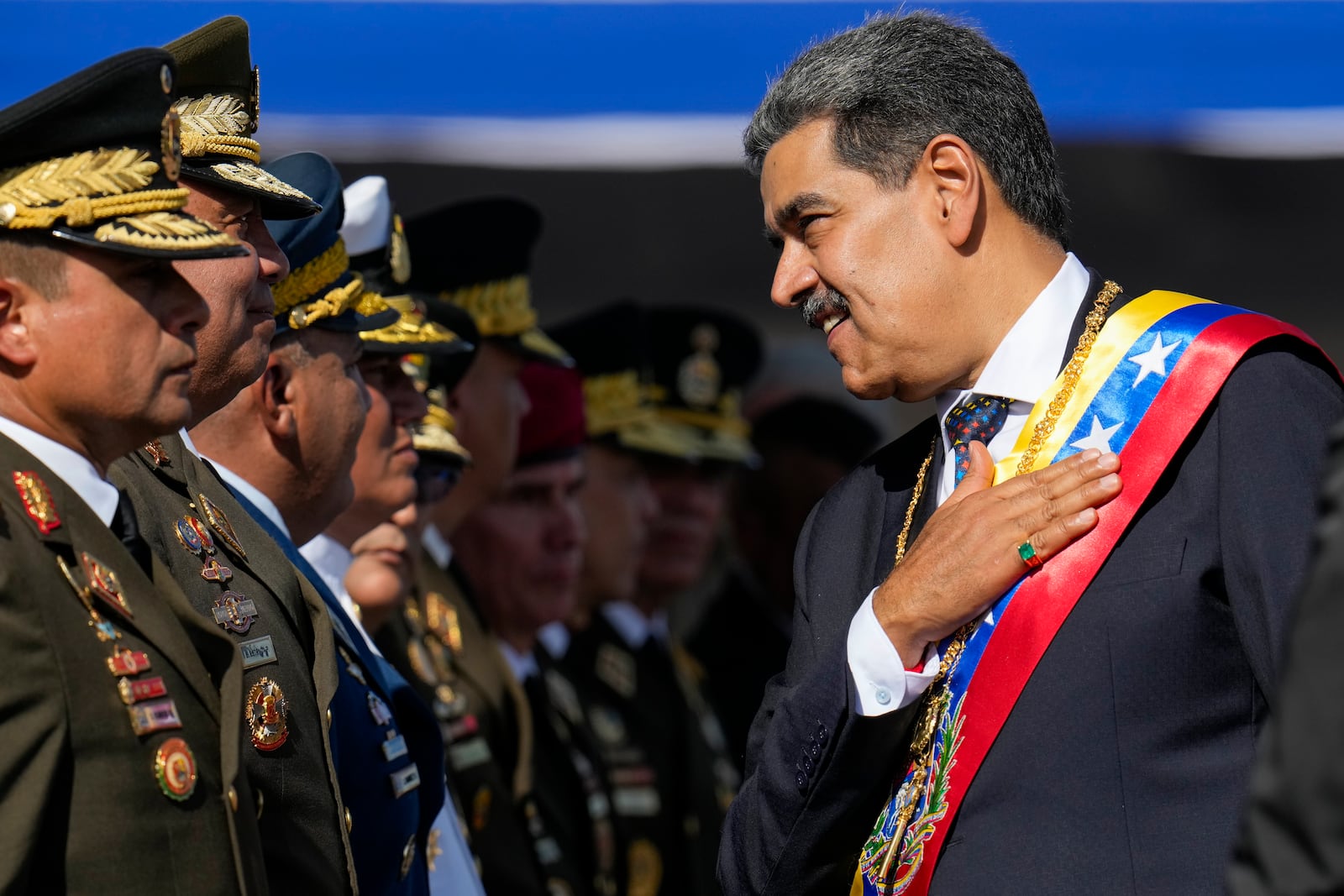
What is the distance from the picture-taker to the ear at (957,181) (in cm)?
284

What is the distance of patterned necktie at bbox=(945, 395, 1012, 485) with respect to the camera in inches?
112

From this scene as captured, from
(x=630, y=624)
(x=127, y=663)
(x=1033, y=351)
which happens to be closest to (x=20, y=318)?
(x=127, y=663)

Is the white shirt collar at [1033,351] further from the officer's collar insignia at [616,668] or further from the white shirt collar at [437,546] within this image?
the officer's collar insignia at [616,668]

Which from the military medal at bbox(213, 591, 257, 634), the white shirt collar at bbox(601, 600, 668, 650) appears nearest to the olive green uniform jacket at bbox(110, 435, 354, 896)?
the military medal at bbox(213, 591, 257, 634)

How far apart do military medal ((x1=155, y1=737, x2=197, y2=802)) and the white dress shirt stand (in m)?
0.96

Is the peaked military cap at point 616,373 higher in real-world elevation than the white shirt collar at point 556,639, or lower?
higher

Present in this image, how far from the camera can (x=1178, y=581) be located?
2.48m

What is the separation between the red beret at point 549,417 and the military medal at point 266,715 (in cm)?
293

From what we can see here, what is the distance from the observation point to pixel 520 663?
18.9 ft

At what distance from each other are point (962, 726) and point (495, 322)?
112 inches

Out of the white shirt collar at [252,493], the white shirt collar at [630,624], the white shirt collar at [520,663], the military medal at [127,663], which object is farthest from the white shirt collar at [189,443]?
the white shirt collar at [630,624]

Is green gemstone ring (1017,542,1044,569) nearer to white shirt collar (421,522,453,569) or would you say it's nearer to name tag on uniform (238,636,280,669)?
name tag on uniform (238,636,280,669)

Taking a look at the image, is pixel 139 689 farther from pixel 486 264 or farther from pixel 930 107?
pixel 486 264

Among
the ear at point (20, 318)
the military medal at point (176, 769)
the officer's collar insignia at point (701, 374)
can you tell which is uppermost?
the ear at point (20, 318)
